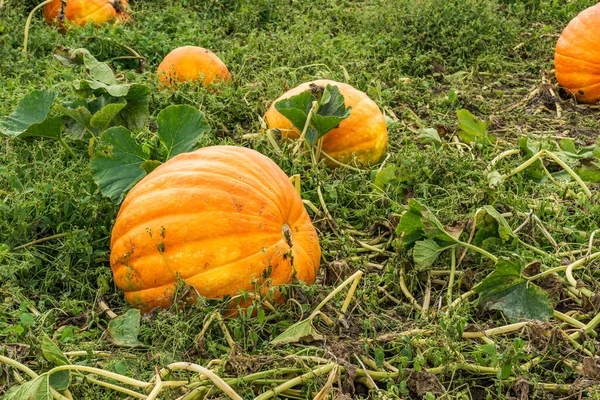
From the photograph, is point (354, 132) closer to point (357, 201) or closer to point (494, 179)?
point (357, 201)

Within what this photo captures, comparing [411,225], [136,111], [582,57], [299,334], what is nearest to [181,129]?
[136,111]

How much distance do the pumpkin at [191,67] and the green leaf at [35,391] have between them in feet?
8.89

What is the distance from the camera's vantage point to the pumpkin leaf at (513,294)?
285 centimetres

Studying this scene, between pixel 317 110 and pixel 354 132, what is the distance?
31 centimetres

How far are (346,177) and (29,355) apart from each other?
181cm

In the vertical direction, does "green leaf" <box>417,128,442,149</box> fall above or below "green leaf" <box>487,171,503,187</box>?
below

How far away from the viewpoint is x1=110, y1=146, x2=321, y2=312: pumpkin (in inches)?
108

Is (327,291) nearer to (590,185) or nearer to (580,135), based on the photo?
(590,185)

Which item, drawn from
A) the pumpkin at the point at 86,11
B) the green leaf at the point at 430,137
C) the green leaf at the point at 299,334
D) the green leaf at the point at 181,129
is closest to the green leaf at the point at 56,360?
the green leaf at the point at 299,334

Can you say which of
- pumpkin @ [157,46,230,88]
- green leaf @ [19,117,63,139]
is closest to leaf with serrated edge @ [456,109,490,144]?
pumpkin @ [157,46,230,88]

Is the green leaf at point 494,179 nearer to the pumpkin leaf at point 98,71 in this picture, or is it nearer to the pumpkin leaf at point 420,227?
the pumpkin leaf at point 420,227

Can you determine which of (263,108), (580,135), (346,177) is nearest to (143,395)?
(346,177)

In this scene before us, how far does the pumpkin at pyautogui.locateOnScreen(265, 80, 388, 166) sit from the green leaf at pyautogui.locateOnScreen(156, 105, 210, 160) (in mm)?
622

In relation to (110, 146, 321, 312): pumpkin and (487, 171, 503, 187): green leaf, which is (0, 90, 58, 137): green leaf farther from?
(487, 171, 503, 187): green leaf
